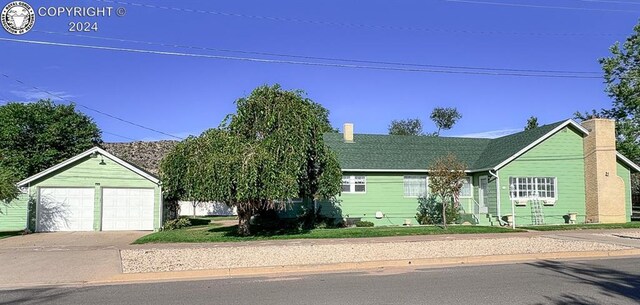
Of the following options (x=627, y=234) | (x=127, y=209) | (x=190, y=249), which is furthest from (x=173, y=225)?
(x=627, y=234)

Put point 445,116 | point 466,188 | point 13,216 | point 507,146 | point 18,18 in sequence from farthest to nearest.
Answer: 1. point 445,116
2. point 507,146
3. point 466,188
4. point 13,216
5. point 18,18

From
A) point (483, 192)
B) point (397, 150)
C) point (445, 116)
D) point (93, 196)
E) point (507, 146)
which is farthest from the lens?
point (445, 116)

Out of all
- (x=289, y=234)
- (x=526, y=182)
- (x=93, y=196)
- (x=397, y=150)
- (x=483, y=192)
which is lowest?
(x=289, y=234)

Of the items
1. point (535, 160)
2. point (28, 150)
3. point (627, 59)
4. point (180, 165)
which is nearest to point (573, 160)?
point (535, 160)

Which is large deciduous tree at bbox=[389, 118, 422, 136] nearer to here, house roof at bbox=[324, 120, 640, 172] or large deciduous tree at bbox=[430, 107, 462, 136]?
large deciduous tree at bbox=[430, 107, 462, 136]

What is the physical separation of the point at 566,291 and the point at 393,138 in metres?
21.7

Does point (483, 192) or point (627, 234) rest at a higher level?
point (483, 192)

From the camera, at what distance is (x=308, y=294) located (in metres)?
9.01

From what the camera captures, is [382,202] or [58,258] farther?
[382,202]

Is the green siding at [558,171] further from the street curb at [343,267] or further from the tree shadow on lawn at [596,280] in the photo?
the tree shadow on lawn at [596,280]

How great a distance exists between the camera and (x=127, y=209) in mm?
25141

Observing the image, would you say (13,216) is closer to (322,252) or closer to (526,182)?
(322,252)

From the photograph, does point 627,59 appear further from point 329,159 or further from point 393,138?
point 329,159

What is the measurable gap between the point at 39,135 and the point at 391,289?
99.6 feet
